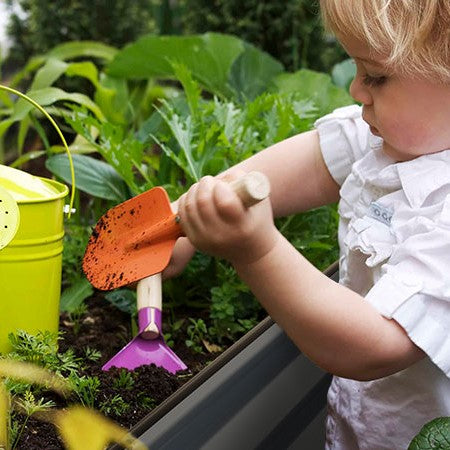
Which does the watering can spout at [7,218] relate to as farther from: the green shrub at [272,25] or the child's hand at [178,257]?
the green shrub at [272,25]

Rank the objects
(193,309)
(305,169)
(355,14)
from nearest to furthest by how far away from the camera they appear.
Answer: (355,14) → (305,169) → (193,309)

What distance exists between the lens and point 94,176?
194 centimetres

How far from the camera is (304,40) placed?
145 inches

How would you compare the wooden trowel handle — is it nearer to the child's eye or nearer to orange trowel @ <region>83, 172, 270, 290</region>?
orange trowel @ <region>83, 172, 270, 290</region>

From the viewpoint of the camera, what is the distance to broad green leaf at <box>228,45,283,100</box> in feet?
9.02

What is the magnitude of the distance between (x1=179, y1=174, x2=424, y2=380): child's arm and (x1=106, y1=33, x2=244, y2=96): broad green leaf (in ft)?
5.04

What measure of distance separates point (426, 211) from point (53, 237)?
581mm

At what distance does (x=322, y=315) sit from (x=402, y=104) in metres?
0.33

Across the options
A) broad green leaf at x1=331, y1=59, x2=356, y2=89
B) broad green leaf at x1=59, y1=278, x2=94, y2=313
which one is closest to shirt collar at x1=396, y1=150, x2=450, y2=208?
broad green leaf at x1=59, y1=278, x2=94, y2=313

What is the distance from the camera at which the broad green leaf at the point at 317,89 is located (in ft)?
7.89

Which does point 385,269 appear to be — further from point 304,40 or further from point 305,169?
point 304,40

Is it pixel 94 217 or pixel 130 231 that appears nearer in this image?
pixel 130 231

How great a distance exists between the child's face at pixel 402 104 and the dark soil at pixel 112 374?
53 centimetres

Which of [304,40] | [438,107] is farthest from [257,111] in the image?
[304,40]
